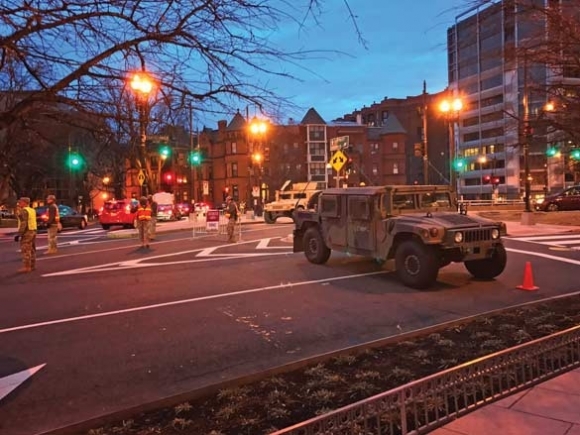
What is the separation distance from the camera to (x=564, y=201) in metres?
37.7

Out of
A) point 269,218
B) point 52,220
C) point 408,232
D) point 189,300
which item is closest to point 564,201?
point 269,218

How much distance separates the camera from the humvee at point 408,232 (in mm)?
10422

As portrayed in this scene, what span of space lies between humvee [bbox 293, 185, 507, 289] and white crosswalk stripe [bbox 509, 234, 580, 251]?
7.00 metres

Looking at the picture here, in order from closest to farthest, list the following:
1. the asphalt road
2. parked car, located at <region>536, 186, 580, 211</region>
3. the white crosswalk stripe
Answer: the asphalt road, the white crosswalk stripe, parked car, located at <region>536, 186, 580, 211</region>

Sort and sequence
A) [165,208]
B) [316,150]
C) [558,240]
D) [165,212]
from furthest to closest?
[316,150]
[165,208]
[165,212]
[558,240]

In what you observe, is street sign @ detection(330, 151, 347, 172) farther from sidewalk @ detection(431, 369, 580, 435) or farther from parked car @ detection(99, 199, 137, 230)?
sidewalk @ detection(431, 369, 580, 435)

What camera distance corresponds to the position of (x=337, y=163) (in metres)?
22.1

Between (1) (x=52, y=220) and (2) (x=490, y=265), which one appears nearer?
(2) (x=490, y=265)

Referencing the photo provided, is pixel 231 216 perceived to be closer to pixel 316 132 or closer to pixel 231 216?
pixel 231 216

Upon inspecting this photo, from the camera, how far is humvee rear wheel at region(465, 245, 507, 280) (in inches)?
446

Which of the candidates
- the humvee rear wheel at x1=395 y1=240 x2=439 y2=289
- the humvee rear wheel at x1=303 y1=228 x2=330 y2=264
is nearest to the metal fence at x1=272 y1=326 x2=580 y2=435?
the humvee rear wheel at x1=395 y1=240 x2=439 y2=289

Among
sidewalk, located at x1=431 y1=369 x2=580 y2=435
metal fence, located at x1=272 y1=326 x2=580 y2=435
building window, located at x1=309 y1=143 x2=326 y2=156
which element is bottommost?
sidewalk, located at x1=431 y1=369 x2=580 y2=435

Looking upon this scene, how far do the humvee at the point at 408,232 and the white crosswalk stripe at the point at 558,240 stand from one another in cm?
700

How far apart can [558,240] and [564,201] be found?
20.7 m
